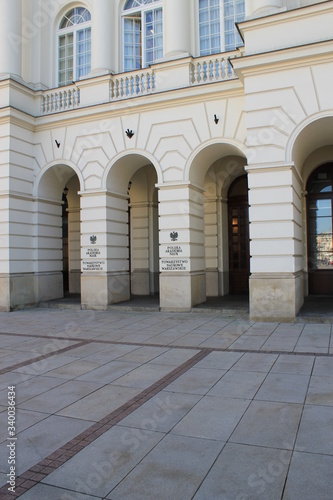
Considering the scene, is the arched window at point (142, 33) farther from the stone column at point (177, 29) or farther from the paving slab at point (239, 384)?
the paving slab at point (239, 384)

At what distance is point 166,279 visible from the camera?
13.2m

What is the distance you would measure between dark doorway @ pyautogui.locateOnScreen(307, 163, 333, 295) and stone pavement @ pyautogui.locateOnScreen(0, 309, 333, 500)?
21.2 feet

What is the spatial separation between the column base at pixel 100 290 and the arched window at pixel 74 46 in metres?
7.87

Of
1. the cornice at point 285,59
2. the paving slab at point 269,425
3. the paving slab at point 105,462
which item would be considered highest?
the cornice at point 285,59

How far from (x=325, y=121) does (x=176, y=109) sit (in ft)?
15.1

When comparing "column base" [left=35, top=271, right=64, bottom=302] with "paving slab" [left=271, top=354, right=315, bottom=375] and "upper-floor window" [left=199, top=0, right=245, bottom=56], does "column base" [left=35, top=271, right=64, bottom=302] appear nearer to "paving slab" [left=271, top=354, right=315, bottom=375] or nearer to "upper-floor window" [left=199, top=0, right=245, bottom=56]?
"upper-floor window" [left=199, top=0, right=245, bottom=56]

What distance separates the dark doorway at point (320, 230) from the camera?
50.0 ft

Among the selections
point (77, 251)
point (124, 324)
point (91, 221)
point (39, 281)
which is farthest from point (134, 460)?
A: point (77, 251)

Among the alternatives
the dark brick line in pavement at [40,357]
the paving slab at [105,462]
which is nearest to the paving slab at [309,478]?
the paving slab at [105,462]

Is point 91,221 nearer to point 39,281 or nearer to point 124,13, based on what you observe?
point 39,281

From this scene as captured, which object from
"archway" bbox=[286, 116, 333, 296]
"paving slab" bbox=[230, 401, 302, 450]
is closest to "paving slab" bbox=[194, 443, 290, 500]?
"paving slab" bbox=[230, 401, 302, 450]

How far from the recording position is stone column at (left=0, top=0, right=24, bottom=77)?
15422mm

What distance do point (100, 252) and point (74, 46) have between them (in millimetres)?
8399

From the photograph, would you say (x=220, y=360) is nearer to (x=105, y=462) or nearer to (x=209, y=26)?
(x=105, y=462)
